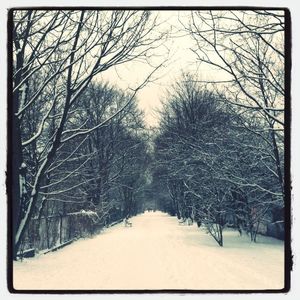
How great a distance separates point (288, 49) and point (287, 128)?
3.35ft

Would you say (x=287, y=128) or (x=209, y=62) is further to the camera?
(x=209, y=62)

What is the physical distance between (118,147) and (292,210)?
24.6 meters

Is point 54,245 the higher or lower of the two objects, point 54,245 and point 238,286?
the lower

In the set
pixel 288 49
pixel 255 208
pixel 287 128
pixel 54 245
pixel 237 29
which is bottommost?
pixel 54 245

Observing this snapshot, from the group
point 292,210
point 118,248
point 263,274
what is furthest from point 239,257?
point 292,210

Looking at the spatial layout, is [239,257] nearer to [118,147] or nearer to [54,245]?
[54,245]

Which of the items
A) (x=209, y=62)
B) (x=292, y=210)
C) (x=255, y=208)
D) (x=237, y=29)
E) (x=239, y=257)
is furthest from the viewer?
(x=255, y=208)

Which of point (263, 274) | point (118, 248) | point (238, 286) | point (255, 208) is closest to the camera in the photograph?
point (238, 286)

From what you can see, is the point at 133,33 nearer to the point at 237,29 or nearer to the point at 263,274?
the point at 237,29

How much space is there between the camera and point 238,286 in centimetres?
649

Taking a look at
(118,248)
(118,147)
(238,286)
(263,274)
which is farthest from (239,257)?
(118,147)

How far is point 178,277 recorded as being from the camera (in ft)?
25.4

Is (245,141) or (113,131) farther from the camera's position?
(113,131)

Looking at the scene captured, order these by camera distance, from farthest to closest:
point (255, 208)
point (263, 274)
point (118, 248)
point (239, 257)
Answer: point (255, 208)
point (118, 248)
point (239, 257)
point (263, 274)
